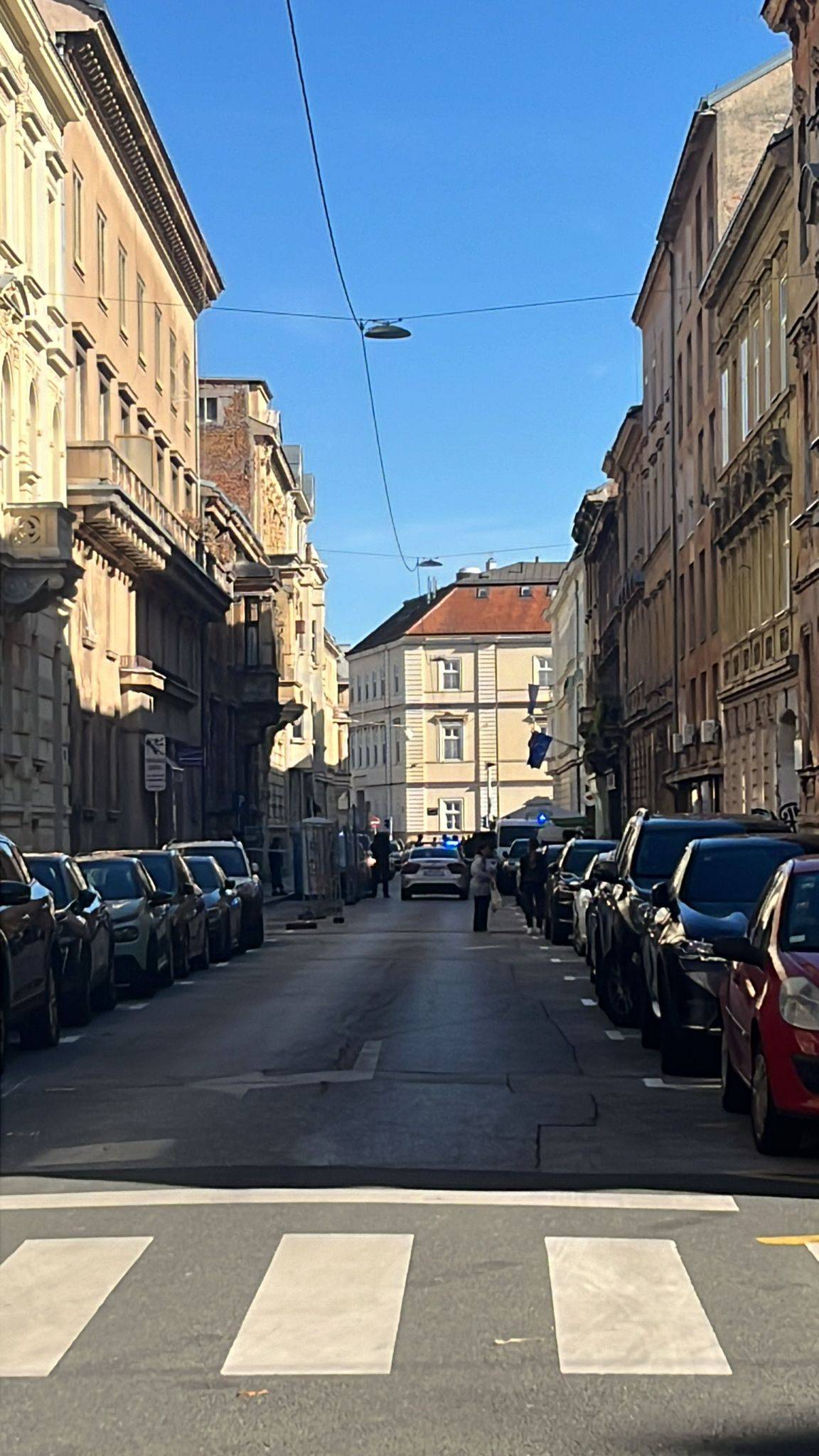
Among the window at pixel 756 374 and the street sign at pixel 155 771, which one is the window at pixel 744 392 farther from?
the street sign at pixel 155 771

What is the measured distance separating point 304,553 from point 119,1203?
86.9 metres

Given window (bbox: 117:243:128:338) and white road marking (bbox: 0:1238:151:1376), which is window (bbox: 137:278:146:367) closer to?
window (bbox: 117:243:128:338)

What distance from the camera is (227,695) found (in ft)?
205

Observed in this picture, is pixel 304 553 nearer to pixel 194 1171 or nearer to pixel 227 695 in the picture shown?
pixel 227 695

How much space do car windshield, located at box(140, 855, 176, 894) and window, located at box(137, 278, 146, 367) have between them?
2482 cm

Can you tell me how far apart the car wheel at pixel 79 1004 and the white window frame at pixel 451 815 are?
353 ft

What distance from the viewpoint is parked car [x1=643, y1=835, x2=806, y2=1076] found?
1360cm

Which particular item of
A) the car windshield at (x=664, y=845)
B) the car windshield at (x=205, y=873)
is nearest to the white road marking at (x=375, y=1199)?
the car windshield at (x=664, y=845)

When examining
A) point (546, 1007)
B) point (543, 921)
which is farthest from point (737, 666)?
point (546, 1007)

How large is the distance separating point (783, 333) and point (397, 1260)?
3093 cm

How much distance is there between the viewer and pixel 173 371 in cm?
5391

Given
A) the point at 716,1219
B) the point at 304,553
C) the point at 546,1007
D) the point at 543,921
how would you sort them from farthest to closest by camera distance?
the point at 304,553 → the point at 543,921 → the point at 546,1007 → the point at 716,1219

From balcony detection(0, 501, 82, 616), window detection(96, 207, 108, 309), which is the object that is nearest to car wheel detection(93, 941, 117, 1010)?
balcony detection(0, 501, 82, 616)

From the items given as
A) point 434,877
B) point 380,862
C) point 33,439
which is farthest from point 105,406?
point 380,862
